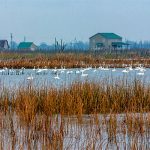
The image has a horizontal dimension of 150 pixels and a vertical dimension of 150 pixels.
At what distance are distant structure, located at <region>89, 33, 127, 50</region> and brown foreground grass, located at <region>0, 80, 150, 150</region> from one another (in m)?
58.9

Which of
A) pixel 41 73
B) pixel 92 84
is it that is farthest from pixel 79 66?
pixel 92 84

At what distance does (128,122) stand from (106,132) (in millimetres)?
434

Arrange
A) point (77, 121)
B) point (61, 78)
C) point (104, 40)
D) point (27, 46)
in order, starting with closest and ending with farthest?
point (77, 121)
point (61, 78)
point (104, 40)
point (27, 46)

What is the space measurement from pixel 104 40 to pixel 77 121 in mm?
62792

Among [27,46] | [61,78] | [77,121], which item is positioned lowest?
[61,78]

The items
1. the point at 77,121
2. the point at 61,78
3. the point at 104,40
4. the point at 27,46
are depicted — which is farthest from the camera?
the point at 27,46

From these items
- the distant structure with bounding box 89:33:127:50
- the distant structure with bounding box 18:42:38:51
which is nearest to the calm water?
the distant structure with bounding box 89:33:127:50

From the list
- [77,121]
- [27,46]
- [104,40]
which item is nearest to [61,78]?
[77,121]

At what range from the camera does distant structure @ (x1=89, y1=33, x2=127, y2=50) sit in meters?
69.6

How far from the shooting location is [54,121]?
726cm

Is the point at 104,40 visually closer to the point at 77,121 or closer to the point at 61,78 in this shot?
the point at 61,78

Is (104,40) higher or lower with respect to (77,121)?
higher

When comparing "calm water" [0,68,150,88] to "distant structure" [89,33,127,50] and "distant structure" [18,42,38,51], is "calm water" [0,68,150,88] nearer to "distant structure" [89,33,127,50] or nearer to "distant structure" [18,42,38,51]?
"distant structure" [89,33,127,50]

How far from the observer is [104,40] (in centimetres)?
7006
